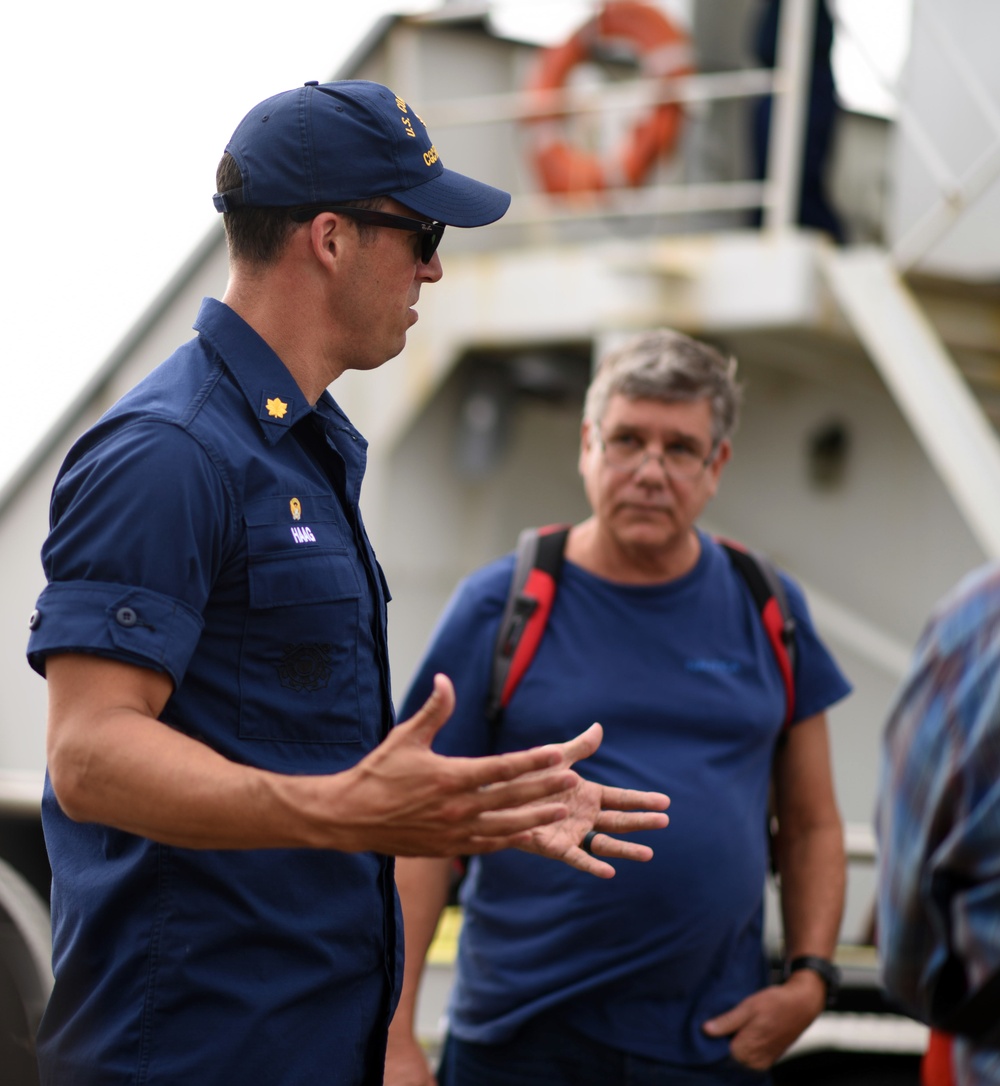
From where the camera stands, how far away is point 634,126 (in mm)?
6902

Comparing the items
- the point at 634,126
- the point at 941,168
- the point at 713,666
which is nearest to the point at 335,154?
the point at 713,666

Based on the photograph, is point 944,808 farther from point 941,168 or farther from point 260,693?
point 941,168

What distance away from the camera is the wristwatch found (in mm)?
2670

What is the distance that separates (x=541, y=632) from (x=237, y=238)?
1.07 m

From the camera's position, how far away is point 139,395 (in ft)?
5.47

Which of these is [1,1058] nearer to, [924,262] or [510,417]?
[924,262]

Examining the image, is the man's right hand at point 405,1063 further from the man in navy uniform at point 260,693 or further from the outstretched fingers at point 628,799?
the outstretched fingers at point 628,799

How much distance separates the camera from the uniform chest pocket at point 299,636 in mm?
1675

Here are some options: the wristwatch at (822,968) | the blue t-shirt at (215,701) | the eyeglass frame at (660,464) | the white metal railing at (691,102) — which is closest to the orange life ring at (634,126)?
Answer: the white metal railing at (691,102)

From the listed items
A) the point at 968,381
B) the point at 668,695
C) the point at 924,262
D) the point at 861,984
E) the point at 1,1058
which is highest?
the point at 924,262

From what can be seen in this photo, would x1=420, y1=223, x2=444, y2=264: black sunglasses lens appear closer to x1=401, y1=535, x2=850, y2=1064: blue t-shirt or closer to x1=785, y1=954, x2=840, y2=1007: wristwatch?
x1=401, y1=535, x2=850, y2=1064: blue t-shirt

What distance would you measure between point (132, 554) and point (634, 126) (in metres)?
5.88

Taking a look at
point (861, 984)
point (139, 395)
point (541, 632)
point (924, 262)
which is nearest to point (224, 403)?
point (139, 395)

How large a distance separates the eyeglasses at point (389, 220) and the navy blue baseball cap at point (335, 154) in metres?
0.01
